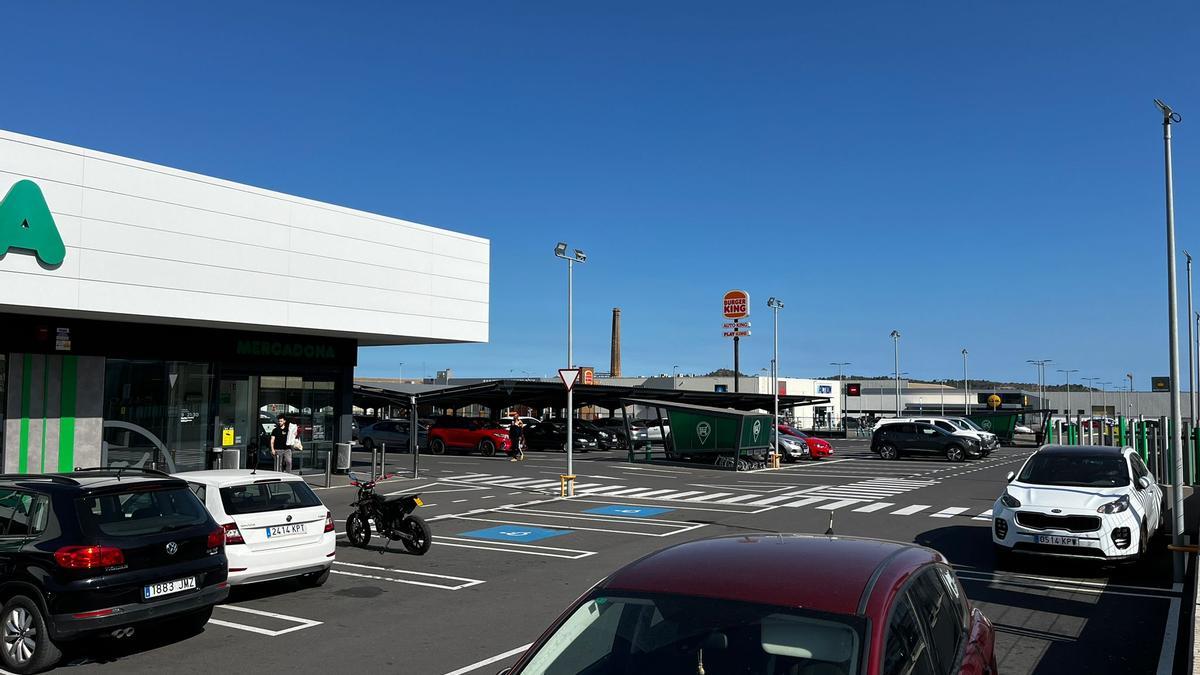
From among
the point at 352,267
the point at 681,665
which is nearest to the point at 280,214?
the point at 352,267

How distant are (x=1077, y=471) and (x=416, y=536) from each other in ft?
31.4

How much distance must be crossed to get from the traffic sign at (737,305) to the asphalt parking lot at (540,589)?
49.0 metres

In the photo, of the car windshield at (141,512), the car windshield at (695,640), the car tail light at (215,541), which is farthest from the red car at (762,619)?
the car tail light at (215,541)

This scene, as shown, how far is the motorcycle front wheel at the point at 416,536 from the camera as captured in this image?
44.0 ft

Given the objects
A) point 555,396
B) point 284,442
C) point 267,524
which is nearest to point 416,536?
point 267,524

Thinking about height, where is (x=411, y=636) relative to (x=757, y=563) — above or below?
below

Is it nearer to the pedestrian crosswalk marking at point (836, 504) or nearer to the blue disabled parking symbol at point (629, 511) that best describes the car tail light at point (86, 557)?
the blue disabled parking symbol at point (629, 511)

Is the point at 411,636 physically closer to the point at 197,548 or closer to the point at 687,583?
the point at 197,548

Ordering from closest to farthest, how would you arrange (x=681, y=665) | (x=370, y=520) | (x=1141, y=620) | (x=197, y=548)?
1. (x=681, y=665)
2. (x=197, y=548)
3. (x=1141, y=620)
4. (x=370, y=520)

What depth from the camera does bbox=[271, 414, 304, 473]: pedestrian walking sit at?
24.4 meters

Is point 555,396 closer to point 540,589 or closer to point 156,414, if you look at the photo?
point 156,414

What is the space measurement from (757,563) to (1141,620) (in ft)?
24.8

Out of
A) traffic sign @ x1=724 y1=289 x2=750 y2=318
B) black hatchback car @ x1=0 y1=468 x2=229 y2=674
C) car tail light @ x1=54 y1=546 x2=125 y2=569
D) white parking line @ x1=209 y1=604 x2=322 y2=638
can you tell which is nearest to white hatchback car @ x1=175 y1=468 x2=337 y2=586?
white parking line @ x1=209 y1=604 x2=322 y2=638

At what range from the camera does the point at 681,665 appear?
3316 mm
